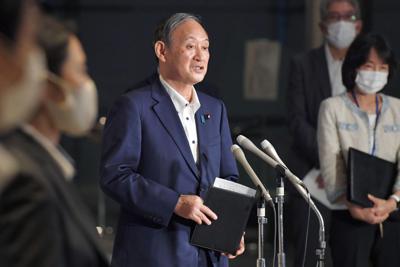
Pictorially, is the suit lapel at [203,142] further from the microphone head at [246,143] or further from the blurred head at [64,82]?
the blurred head at [64,82]

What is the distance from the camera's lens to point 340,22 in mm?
6230

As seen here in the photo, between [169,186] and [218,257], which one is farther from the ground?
[169,186]

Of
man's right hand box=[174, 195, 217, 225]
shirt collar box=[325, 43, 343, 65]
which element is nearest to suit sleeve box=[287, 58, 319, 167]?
shirt collar box=[325, 43, 343, 65]

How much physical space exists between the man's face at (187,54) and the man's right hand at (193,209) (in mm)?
482

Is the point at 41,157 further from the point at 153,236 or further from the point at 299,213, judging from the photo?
the point at 299,213

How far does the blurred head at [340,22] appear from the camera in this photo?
6176 mm

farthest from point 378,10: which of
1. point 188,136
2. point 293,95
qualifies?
point 188,136

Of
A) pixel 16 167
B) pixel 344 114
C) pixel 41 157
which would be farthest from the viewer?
pixel 344 114

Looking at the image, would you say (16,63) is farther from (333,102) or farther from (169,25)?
(333,102)

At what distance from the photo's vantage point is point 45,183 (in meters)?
2.40

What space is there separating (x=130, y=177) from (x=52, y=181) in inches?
70.2

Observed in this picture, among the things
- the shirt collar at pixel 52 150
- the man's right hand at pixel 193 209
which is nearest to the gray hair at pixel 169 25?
the man's right hand at pixel 193 209

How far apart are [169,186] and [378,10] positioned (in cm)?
935

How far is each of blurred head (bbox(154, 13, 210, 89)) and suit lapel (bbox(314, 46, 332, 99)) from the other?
1.61 m
